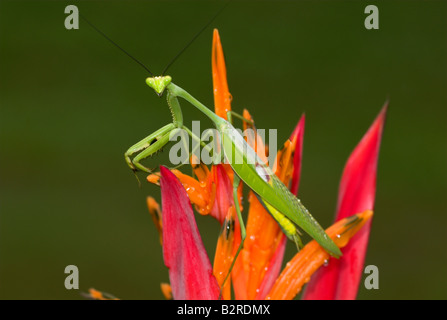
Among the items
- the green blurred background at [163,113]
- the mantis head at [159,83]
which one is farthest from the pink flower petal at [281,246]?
the green blurred background at [163,113]

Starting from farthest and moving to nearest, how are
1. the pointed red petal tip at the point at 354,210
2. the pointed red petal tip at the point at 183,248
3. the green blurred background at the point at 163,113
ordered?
1. the green blurred background at the point at 163,113
2. the pointed red petal tip at the point at 354,210
3. the pointed red petal tip at the point at 183,248

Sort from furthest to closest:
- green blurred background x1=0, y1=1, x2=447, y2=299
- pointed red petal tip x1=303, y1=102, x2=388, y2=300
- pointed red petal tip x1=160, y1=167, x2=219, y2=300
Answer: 1. green blurred background x1=0, y1=1, x2=447, y2=299
2. pointed red petal tip x1=303, y1=102, x2=388, y2=300
3. pointed red petal tip x1=160, y1=167, x2=219, y2=300

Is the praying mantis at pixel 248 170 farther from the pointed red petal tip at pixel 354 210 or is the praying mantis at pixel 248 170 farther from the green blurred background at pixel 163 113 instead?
the green blurred background at pixel 163 113

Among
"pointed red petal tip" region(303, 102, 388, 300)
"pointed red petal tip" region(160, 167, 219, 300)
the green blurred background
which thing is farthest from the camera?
the green blurred background

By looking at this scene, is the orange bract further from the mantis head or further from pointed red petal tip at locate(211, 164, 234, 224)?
the mantis head

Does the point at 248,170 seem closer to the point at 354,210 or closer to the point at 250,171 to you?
the point at 250,171

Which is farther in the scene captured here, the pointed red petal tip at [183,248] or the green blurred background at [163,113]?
the green blurred background at [163,113]

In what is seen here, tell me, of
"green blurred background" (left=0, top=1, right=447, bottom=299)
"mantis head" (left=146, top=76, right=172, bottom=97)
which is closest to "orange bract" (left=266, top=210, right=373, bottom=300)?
"mantis head" (left=146, top=76, right=172, bottom=97)
